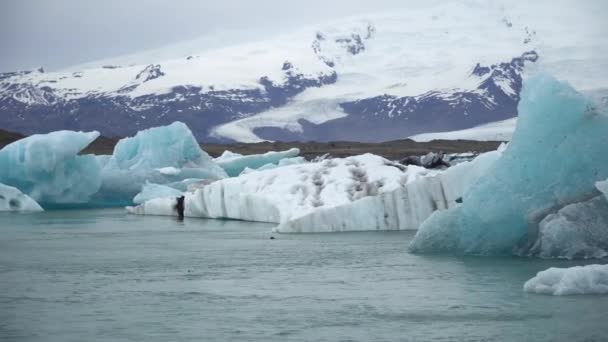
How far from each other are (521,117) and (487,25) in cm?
10201

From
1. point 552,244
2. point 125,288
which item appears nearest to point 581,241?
point 552,244

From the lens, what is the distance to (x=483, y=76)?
353ft

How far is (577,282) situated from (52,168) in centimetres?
2002

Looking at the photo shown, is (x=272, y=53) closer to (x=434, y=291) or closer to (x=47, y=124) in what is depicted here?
(x=47, y=124)

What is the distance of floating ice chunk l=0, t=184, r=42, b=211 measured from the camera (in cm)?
2848

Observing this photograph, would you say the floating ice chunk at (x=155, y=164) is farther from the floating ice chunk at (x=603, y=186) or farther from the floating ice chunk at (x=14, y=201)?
the floating ice chunk at (x=603, y=186)

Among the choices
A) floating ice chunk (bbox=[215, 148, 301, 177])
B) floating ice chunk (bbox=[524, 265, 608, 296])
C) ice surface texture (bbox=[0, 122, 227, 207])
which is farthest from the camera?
floating ice chunk (bbox=[215, 148, 301, 177])

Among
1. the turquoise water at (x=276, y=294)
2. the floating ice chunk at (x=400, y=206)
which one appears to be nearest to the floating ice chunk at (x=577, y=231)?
the turquoise water at (x=276, y=294)

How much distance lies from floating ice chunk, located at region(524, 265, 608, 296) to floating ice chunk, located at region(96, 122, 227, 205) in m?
20.5

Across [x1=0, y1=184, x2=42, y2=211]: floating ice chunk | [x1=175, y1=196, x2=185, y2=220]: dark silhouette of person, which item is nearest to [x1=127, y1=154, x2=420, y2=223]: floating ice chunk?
[x1=175, y1=196, x2=185, y2=220]: dark silhouette of person

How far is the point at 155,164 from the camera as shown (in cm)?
3250

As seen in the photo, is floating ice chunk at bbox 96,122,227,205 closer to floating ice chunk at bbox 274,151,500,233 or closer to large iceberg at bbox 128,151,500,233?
large iceberg at bbox 128,151,500,233

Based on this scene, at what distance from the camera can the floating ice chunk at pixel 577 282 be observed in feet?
38.0

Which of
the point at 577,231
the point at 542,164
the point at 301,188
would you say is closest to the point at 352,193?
the point at 301,188
